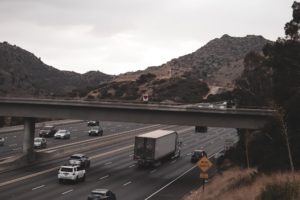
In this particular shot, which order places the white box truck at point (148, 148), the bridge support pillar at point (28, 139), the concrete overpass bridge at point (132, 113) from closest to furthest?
the concrete overpass bridge at point (132, 113) < the white box truck at point (148, 148) < the bridge support pillar at point (28, 139)

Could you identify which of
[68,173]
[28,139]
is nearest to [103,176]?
[68,173]

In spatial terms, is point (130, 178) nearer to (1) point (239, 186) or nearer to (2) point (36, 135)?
(1) point (239, 186)

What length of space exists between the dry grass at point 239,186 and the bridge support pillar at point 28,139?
22.3 metres

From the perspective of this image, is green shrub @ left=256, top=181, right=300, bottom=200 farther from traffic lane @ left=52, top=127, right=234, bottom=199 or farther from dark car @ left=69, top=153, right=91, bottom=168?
dark car @ left=69, top=153, right=91, bottom=168

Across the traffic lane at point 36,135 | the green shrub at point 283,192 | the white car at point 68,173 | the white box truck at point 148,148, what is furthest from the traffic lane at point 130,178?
the green shrub at point 283,192

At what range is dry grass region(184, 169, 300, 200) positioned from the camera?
29.3 m

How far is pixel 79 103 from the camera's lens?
54750 mm

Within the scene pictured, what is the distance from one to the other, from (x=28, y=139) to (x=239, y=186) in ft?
102

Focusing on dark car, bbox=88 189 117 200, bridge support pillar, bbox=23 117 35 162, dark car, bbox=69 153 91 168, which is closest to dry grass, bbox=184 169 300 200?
dark car, bbox=88 189 117 200

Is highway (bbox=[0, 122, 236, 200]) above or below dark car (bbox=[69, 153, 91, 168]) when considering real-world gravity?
below

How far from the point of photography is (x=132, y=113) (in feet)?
175

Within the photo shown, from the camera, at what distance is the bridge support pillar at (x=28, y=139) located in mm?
57656

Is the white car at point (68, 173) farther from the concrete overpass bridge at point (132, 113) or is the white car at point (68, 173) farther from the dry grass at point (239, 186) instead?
the dry grass at point (239, 186)

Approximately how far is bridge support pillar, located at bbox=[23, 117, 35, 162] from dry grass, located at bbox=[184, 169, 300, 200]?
22.3m
